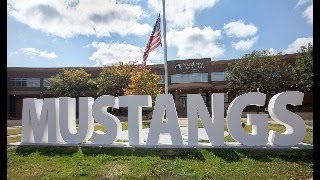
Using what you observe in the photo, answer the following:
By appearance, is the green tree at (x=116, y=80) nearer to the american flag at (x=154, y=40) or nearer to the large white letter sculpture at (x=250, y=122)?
the american flag at (x=154, y=40)

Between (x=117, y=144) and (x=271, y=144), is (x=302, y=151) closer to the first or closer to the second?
(x=271, y=144)

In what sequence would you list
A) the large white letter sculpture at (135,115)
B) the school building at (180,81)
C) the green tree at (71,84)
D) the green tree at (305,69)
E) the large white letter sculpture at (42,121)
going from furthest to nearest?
the school building at (180,81) < the green tree at (71,84) < the green tree at (305,69) < the large white letter sculpture at (42,121) < the large white letter sculpture at (135,115)

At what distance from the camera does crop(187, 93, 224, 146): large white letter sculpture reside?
11.6 meters

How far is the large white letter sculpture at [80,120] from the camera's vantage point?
12438mm

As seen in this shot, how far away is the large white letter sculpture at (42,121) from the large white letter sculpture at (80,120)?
36 centimetres

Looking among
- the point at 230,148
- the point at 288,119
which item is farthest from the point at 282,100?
the point at 230,148

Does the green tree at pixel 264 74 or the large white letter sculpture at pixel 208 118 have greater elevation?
the green tree at pixel 264 74

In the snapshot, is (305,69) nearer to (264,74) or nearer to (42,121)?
(264,74)

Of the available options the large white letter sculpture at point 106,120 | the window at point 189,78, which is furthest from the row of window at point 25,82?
the large white letter sculpture at point 106,120

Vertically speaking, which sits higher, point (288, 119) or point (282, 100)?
point (282, 100)

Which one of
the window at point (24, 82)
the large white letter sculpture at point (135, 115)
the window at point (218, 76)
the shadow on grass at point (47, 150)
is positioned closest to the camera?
the shadow on grass at point (47, 150)

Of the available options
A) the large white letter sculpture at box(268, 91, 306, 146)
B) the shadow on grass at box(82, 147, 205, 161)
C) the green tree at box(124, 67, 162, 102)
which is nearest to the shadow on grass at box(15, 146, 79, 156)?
the shadow on grass at box(82, 147, 205, 161)

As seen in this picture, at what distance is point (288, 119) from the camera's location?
1113 cm
